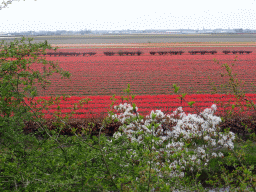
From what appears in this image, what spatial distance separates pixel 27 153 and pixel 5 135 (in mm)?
391

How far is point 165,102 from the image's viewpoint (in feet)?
32.4

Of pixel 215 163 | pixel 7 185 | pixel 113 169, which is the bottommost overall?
pixel 215 163

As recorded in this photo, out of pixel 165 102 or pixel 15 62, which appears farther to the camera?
pixel 165 102

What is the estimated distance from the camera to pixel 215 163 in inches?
203

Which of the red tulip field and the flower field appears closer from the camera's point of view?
the flower field

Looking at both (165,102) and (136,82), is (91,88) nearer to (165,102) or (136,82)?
(136,82)

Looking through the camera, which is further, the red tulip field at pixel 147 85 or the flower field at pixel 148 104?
the red tulip field at pixel 147 85

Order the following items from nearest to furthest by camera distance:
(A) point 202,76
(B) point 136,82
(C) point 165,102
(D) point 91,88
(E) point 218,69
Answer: (C) point 165,102, (D) point 91,88, (B) point 136,82, (A) point 202,76, (E) point 218,69

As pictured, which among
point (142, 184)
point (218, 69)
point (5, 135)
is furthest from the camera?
point (218, 69)

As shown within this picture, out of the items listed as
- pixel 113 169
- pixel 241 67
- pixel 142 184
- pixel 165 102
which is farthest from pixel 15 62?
pixel 241 67

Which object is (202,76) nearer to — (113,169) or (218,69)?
(218,69)

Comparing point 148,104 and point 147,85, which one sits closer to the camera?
point 148,104

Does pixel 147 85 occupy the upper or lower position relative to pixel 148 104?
upper

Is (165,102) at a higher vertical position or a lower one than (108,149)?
lower
